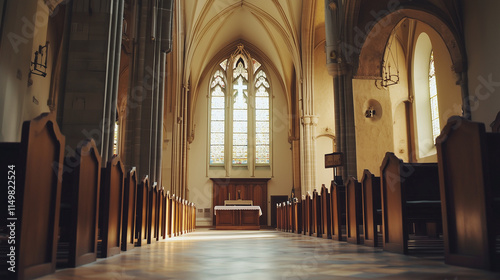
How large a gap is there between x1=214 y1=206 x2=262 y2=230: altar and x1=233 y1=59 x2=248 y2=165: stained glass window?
578 cm

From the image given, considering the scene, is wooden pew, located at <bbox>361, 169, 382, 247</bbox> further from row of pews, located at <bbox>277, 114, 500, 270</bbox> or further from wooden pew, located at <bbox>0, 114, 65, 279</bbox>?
wooden pew, located at <bbox>0, 114, 65, 279</bbox>

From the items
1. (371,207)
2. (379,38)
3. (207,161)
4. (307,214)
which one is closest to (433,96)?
(379,38)

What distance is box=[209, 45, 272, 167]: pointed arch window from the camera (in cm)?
2403

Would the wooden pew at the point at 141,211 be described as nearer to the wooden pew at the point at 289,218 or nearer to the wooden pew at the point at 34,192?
the wooden pew at the point at 34,192

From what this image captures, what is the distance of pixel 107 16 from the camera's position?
7.04 meters

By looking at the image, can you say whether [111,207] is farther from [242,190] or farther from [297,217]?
[242,190]

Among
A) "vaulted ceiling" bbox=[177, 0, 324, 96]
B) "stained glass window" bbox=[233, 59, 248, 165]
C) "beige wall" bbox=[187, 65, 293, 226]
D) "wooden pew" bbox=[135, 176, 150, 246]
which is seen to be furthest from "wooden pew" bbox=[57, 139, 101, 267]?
"stained glass window" bbox=[233, 59, 248, 165]

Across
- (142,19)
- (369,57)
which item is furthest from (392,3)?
(142,19)

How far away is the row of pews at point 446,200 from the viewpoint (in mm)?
2896

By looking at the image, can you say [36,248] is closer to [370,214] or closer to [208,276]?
[208,276]

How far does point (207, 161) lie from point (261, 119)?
12.9ft

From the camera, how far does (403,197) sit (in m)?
4.21

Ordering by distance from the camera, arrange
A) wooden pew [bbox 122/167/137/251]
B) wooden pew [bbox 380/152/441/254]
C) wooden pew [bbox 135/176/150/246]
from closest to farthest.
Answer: wooden pew [bbox 380/152/441/254] → wooden pew [bbox 122/167/137/251] → wooden pew [bbox 135/176/150/246]

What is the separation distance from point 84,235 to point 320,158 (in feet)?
61.2
